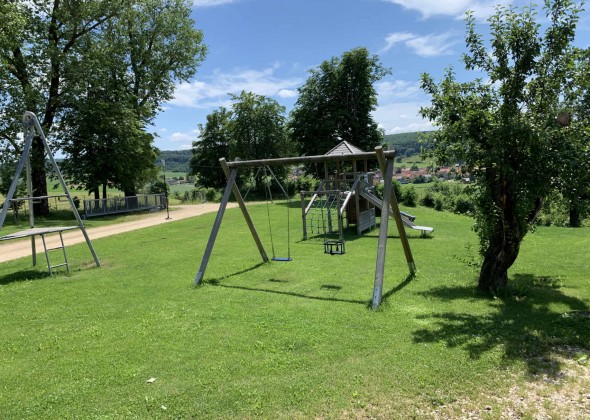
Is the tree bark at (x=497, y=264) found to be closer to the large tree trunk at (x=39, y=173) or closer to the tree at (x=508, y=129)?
the tree at (x=508, y=129)

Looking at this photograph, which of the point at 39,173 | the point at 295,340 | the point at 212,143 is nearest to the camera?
the point at 295,340

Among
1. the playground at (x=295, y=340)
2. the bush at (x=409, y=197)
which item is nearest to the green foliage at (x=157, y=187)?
the bush at (x=409, y=197)

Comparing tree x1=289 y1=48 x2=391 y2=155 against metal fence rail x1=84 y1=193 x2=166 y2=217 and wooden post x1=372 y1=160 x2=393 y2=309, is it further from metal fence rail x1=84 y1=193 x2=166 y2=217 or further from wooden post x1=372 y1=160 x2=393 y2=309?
wooden post x1=372 y1=160 x2=393 y2=309

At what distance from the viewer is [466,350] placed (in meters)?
5.64

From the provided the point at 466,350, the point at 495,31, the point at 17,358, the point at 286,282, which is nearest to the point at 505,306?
the point at 466,350

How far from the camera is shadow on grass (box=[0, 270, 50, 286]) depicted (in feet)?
35.5

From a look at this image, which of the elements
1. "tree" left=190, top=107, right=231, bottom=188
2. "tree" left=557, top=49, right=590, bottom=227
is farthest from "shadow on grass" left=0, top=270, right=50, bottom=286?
"tree" left=190, top=107, right=231, bottom=188

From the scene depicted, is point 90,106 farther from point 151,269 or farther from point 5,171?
point 151,269

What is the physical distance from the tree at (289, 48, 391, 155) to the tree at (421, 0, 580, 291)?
1174 inches

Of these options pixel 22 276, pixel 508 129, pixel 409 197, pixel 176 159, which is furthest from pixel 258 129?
pixel 176 159

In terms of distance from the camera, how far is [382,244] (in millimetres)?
8211

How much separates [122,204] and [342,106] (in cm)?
2160

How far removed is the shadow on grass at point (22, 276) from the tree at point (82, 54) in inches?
662

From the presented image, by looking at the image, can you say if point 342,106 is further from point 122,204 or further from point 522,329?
point 522,329
